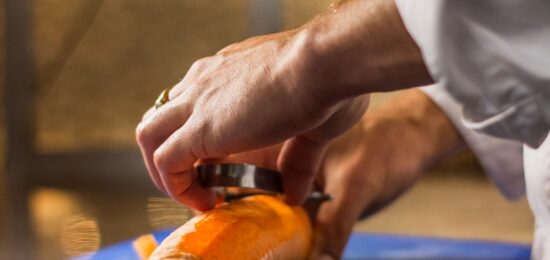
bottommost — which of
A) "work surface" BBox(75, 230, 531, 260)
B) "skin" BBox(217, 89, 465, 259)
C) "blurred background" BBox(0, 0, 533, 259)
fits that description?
"blurred background" BBox(0, 0, 533, 259)

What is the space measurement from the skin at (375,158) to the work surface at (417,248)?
5cm

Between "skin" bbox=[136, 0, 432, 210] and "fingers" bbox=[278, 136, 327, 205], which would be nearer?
"skin" bbox=[136, 0, 432, 210]

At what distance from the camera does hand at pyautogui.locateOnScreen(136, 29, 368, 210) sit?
1.98ft

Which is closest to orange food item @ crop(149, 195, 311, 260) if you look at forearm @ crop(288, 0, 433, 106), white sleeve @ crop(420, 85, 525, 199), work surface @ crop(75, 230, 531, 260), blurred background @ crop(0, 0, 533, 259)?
forearm @ crop(288, 0, 433, 106)

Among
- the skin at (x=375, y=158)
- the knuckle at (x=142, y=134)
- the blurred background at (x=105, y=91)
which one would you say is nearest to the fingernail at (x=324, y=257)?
the skin at (x=375, y=158)

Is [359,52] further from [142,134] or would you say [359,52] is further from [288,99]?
[142,134]

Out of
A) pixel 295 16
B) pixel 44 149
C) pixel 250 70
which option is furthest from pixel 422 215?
pixel 250 70

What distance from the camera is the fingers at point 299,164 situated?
81 centimetres

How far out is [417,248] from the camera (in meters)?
1.15

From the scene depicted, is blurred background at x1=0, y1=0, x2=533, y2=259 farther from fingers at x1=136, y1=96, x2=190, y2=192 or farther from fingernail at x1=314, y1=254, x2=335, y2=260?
fingers at x1=136, y1=96, x2=190, y2=192

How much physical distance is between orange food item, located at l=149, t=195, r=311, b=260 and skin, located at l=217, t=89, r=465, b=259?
0.08 m

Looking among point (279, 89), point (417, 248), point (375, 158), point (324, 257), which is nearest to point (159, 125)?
point (279, 89)

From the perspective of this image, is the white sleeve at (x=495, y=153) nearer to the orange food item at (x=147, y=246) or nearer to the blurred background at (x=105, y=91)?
the orange food item at (x=147, y=246)

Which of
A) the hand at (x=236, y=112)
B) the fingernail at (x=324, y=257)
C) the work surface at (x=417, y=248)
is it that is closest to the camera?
the hand at (x=236, y=112)
